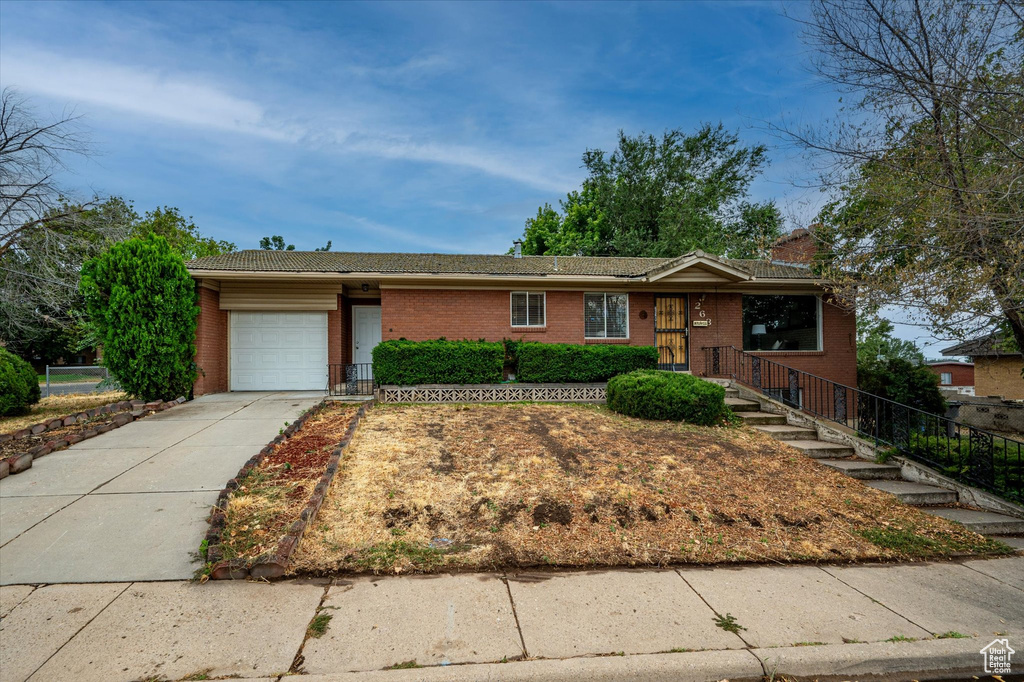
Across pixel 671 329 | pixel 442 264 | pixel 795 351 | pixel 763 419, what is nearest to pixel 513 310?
pixel 442 264

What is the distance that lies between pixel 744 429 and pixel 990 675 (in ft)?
20.6

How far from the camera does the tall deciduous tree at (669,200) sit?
26.1m

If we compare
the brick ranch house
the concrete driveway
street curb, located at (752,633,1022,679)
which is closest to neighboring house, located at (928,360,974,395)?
the brick ranch house

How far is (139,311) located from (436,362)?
6.47 m

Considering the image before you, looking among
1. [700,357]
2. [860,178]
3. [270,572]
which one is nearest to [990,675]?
[270,572]

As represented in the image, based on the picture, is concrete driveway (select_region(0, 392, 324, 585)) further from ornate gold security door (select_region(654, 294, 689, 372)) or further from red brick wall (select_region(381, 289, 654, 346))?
ornate gold security door (select_region(654, 294, 689, 372))

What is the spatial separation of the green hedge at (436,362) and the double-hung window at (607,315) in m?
3.19

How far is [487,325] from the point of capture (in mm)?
13406

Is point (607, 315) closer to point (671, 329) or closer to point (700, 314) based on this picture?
point (671, 329)

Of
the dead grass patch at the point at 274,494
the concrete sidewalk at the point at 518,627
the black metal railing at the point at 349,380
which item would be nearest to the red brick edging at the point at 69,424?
the dead grass patch at the point at 274,494

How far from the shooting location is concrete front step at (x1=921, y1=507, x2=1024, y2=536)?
5469 millimetres

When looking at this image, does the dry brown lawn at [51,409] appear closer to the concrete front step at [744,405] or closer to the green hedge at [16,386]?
the green hedge at [16,386]

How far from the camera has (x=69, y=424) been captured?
8.61 m

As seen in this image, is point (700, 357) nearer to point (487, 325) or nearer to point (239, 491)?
point (487, 325)
